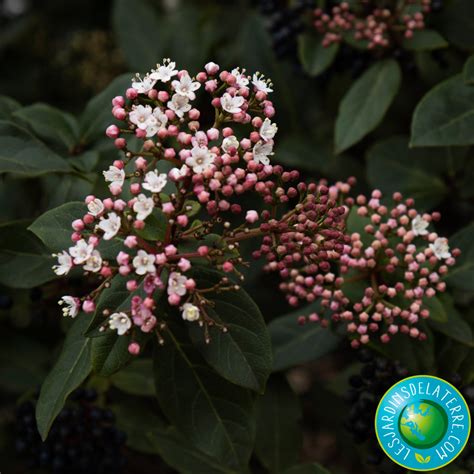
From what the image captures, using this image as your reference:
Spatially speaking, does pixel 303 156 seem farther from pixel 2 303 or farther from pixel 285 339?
pixel 2 303

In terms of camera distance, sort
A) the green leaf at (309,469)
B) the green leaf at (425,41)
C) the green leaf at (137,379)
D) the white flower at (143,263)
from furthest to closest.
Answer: the green leaf at (137,379)
the green leaf at (425,41)
the green leaf at (309,469)
the white flower at (143,263)

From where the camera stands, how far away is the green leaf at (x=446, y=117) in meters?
2.71

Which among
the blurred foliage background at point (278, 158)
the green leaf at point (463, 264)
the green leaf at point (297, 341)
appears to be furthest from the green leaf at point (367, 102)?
the green leaf at point (297, 341)

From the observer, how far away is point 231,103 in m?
2.27

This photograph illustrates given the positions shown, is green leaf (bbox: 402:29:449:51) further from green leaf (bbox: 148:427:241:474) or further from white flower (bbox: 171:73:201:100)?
green leaf (bbox: 148:427:241:474)

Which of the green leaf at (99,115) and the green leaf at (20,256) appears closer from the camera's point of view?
the green leaf at (20,256)

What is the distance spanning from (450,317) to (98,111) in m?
1.62

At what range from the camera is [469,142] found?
8.87 feet

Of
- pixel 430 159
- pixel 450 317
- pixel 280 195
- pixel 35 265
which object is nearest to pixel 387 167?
pixel 430 159

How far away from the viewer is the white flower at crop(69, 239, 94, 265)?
2.12 m

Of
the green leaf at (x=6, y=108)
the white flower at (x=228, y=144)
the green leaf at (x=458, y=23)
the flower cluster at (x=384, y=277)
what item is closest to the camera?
the white flower at (x=228, y=144)

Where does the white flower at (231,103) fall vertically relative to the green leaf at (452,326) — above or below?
above

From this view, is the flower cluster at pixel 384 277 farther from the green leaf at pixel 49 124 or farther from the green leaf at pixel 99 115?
the green leaf at pixel 49 124
